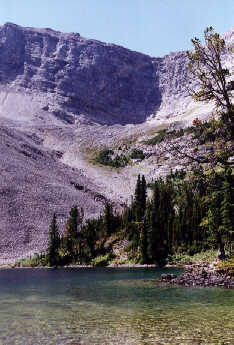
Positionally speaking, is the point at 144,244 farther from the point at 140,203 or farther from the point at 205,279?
the point at 205,279

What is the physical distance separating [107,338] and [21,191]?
13436cm

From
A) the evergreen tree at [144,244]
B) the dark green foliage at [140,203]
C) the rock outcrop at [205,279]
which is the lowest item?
the rock outcrop at [205,279]

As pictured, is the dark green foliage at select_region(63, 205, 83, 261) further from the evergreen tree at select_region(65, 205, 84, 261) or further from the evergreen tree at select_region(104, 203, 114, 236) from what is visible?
the evergreen tree at select_region(104, 203, 114, 236)

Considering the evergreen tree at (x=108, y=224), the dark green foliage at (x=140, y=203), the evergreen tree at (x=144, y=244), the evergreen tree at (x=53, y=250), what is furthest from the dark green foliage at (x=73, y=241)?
→ the evergreen tree at (x=144, y=244)

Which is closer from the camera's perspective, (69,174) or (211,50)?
(211,50)

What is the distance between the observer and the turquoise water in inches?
830

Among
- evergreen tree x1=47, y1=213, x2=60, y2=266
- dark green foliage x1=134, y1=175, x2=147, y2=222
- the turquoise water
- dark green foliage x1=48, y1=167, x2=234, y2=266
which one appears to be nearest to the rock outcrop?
the turquoise water

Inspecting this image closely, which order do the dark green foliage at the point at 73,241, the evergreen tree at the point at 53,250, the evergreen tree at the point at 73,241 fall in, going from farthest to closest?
the dark green foliage at the point at 73,241, the evergreen tree at the point at 73,241, the evergreen tree at the point at 53,250

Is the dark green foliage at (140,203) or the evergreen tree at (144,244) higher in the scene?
the dark green foliage at (140,203)

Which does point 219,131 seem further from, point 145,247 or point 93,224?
point 93,224

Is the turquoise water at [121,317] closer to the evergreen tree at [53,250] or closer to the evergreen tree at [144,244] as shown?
the evergreen tree at [144,244]

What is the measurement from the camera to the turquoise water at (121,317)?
69.1 feet

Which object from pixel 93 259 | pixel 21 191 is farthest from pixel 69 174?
pixel 93 259

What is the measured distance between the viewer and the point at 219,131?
17578 mm
